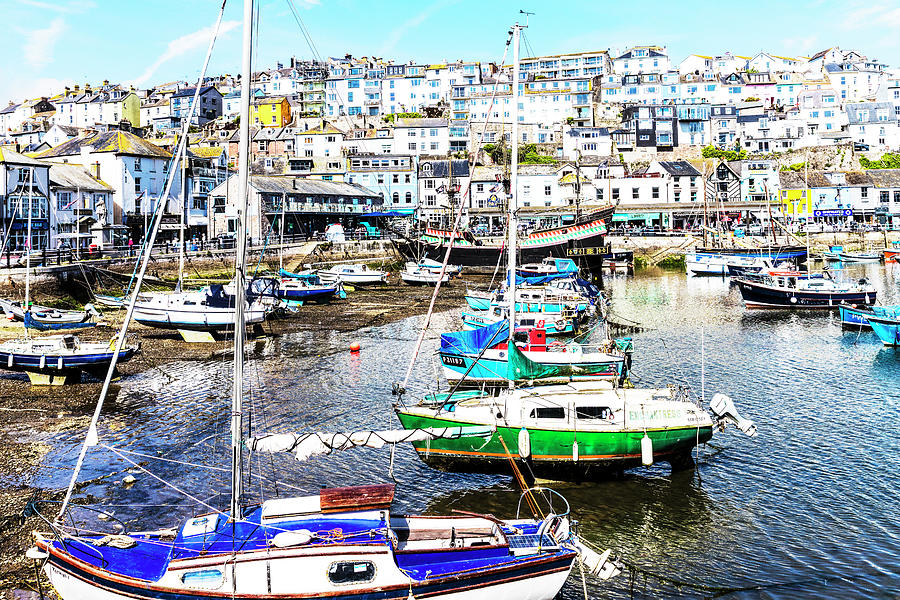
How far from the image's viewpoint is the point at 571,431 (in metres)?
20.2

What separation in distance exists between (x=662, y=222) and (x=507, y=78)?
55495 millimetres

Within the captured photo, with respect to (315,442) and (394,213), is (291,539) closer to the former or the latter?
(315,442)

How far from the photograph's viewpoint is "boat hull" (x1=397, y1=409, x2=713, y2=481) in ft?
66.6

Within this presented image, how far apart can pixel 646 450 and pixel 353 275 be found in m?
49.7

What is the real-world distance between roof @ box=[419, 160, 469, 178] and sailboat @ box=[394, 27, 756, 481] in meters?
87.3

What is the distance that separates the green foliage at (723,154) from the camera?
12156 centimetres

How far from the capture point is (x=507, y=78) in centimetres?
14475

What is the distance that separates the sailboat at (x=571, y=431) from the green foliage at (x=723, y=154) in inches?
4320

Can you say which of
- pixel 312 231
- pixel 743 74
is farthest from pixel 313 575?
pixel 743 74

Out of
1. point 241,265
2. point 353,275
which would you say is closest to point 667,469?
point 241,265

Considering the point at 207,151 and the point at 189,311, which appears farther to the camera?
the point at 207,151

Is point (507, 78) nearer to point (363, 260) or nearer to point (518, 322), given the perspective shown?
point (363, 260)

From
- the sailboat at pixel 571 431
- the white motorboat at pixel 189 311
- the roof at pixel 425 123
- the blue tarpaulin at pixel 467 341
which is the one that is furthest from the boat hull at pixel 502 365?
the roof at pixel 425 123

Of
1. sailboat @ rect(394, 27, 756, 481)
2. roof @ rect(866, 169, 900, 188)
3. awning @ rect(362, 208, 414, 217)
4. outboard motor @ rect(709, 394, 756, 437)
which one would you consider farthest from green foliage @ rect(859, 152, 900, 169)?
sailboat @ rect(394, 27, 756, 481)
